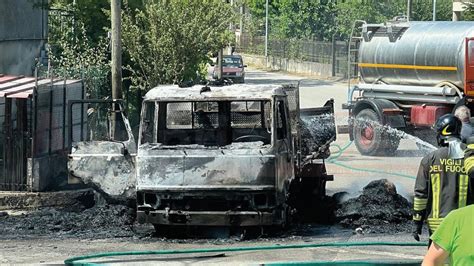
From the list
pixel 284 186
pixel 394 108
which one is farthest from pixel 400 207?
pixel 394 108

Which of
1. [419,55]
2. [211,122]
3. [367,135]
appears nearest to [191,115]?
[211,122]

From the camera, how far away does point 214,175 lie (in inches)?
484

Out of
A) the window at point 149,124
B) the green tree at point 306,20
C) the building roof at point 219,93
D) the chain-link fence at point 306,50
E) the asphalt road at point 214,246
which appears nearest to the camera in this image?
the asphalt road at point 214,246

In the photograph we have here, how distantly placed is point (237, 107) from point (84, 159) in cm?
226

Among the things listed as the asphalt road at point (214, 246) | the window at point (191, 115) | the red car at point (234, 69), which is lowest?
the asphalt road at point (214, 246)

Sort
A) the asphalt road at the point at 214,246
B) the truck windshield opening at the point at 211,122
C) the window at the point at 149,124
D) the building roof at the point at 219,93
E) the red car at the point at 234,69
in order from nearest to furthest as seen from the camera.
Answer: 1. the asphalt road at the point at 214,246
2. the building roof at the point at 219,93
3. the window at the point at 149,124
4. the truck windshield opening at the point at 211,122
5. the red car at the point at 234,69

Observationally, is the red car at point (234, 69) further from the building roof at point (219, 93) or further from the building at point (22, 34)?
the building roof at point (219, 93)

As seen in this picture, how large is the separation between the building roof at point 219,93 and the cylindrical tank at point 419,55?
965 centimetres

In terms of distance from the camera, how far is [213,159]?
12312 mm

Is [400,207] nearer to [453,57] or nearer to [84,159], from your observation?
[84,159]

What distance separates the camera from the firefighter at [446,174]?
26.1 feet

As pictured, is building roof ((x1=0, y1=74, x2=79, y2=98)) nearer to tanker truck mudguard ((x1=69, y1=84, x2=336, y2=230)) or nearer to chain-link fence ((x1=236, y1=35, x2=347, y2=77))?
tanker truck mudguard ((x1=69, y1=84, x2=336, y2=230))

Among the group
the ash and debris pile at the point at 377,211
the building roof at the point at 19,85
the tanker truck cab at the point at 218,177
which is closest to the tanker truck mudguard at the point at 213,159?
the tanker truck cab at the point at 218,177

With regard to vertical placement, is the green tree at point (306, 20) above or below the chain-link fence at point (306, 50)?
above
